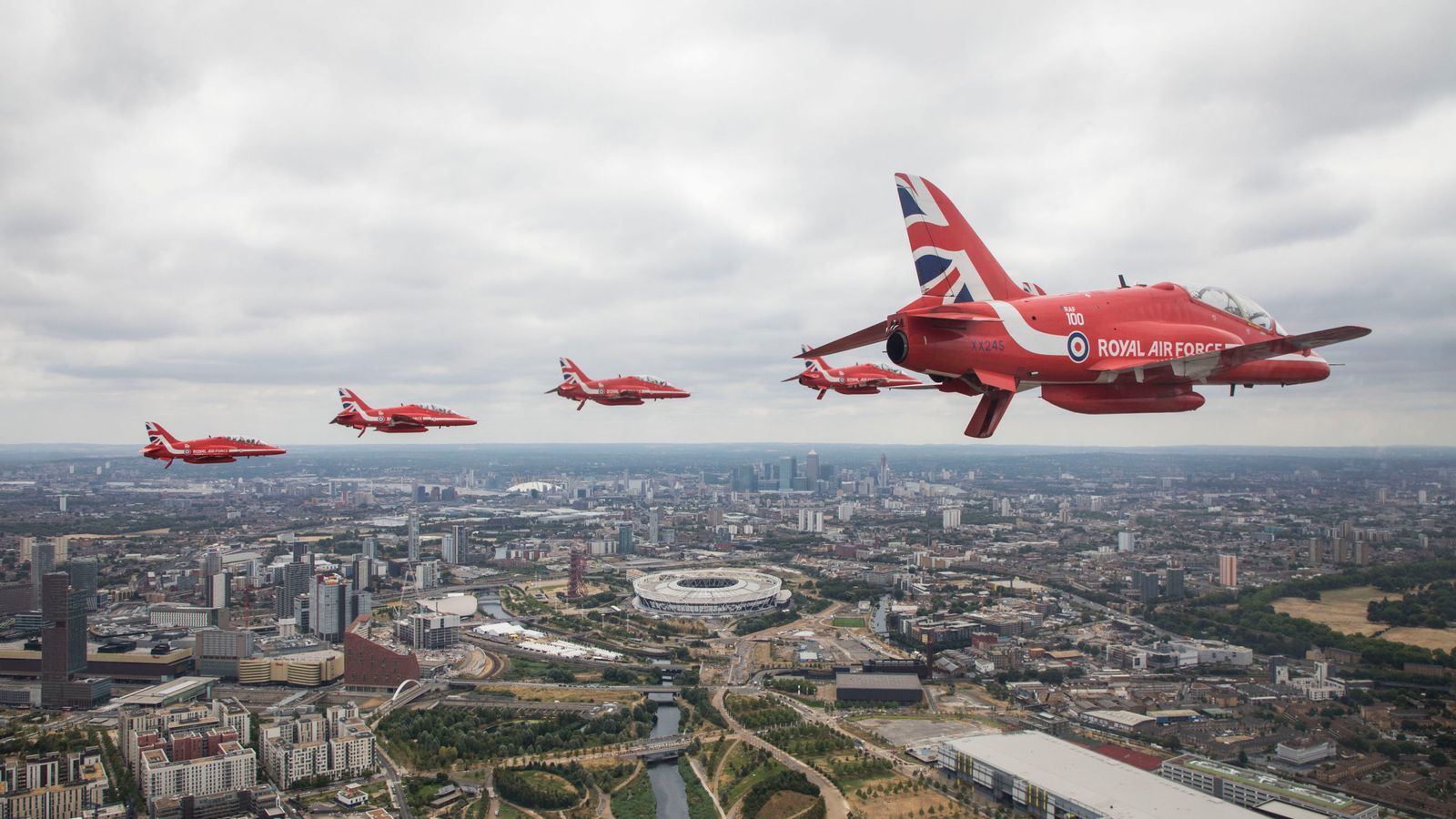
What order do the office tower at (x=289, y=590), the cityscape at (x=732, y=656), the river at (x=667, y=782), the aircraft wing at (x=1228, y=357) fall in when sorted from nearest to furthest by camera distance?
the aircraft wing at (x=1228, y=357) → the river at (x=667, y=782) → the cityscape at (x=732, y=656) → the office tower at (x=289, y=590)

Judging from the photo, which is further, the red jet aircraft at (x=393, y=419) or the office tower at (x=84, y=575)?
the office tower at (x=84, y=575)

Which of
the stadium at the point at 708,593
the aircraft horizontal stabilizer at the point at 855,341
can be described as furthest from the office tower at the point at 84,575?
the aircraft horizontal stabilizer at the point at 855,341

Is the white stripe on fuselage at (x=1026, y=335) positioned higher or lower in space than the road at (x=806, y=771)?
higher

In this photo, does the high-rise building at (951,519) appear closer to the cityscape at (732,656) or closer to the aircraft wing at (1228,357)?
the cityscape at (732,656)

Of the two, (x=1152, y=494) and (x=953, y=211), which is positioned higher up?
(x=953, y=211)

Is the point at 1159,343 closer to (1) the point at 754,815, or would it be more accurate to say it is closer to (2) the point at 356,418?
(2) the point at 356,418

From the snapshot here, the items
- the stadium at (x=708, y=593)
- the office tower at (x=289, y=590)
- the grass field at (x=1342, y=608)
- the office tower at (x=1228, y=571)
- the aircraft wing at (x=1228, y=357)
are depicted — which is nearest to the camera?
the aircraft wing at (x=1228, y=357)

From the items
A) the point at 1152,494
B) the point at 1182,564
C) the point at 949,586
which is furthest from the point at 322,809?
the point at 1152,494

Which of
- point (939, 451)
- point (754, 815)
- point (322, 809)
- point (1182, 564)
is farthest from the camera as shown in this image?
point (939, 451)
